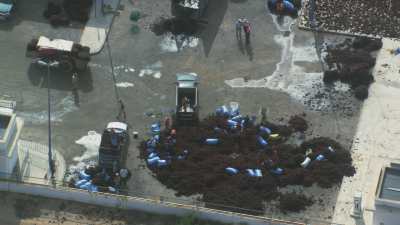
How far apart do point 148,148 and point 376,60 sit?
1968cm

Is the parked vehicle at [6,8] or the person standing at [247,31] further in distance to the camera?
the parked vehicle at [6,8]

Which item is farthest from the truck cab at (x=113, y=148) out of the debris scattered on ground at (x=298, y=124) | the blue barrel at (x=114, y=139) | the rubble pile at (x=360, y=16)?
the rubble pile at (x=360, y=16)

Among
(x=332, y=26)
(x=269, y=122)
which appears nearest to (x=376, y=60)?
(x=332, y=26)

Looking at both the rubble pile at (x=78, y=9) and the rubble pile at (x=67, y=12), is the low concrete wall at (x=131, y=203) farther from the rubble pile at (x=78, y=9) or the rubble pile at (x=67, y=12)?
the rubble pile at (x=78, y=9)

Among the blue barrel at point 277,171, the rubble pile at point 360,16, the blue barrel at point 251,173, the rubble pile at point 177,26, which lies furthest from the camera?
the rubble pile at point 360,16

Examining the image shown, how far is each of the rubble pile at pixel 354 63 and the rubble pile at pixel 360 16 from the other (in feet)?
5.79

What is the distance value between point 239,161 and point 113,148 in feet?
27.9

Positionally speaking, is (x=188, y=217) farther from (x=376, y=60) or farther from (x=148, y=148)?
(x=376, y=60)

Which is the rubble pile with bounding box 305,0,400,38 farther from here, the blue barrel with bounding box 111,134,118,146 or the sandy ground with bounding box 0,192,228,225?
the sandy ground with bounding box 0,192,228,225

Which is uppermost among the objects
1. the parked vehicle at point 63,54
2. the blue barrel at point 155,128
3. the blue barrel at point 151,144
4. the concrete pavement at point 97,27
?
the concrete pavement at point 97,27

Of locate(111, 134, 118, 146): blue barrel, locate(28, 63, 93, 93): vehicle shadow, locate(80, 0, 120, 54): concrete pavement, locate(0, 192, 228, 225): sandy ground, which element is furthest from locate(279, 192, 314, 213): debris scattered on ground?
locate(80, 0, 120, 54): concrete pavement

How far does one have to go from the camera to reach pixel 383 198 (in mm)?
59875

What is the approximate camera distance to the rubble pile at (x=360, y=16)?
3120 inches

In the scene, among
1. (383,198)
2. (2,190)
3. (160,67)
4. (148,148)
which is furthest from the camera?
(160,67)
